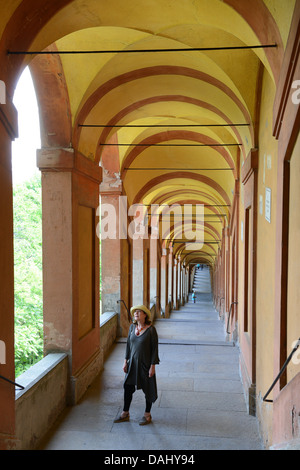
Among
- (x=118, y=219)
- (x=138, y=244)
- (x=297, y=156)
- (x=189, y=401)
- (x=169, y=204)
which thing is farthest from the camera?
(x=169, y=204)

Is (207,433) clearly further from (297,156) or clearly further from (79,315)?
(297,156)

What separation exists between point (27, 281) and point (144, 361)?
11.0 meters

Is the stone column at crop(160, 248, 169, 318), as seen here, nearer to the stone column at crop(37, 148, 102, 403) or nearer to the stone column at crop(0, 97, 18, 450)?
the stone column at crop(37, 148, 102, 403)

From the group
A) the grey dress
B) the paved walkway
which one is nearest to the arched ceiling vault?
the grey dress

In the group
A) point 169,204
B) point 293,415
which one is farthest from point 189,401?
point 169,204

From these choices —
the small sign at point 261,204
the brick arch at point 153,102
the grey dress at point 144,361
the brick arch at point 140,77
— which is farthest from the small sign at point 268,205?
the brick arch at point 153,102

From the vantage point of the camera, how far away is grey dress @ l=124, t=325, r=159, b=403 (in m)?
5.11

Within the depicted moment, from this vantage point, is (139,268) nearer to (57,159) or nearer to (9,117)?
(57,159)

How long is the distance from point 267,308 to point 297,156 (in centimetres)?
218

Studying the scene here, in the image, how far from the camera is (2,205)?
3.63m

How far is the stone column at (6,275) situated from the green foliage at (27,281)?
32.8 feet

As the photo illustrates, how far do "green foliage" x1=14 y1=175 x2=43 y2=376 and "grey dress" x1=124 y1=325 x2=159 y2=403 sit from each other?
895 cm

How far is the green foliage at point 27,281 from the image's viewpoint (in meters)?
14.2

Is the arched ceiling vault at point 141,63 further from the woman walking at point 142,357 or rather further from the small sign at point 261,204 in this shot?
the woman walking at point 142,357
